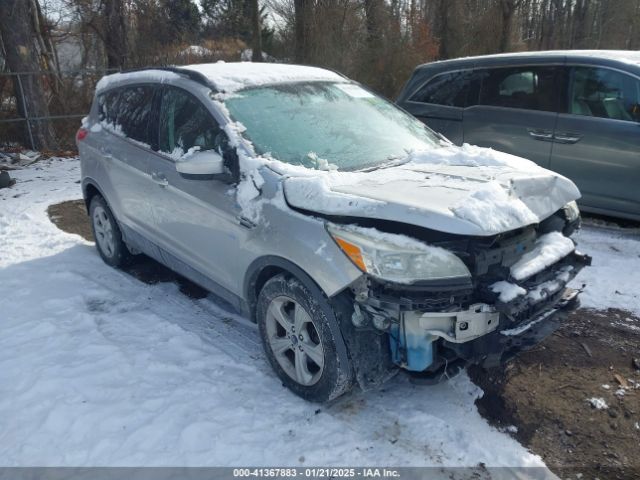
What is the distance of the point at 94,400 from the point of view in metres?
3.23

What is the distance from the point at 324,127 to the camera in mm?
3730

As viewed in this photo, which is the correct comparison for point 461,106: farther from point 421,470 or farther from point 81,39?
point 81,39

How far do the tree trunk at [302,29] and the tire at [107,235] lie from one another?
11.4m

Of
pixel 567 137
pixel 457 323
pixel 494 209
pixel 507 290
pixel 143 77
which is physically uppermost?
pixel 143 77

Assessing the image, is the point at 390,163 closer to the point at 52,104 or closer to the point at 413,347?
the point at 413,347

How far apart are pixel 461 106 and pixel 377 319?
4.48 meters

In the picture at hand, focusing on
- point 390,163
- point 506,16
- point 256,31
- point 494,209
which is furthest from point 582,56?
point 256,31

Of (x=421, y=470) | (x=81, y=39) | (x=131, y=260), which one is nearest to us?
(x=421, y=470)

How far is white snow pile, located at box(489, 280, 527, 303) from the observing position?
8.52ft

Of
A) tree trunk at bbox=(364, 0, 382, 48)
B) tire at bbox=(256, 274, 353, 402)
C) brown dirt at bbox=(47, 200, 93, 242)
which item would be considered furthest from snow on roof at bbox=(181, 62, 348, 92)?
tree trunk at bbox=(364, 0, 382, 48)

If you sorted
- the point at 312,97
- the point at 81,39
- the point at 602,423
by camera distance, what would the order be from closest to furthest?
1. the point at 602,423
2. the point at 312,97
3. the point at 81,39

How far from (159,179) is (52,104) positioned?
34.3 ft

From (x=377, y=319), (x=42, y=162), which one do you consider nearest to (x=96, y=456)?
(x=377, y=319)

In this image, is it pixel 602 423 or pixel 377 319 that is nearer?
pixel 377 319
